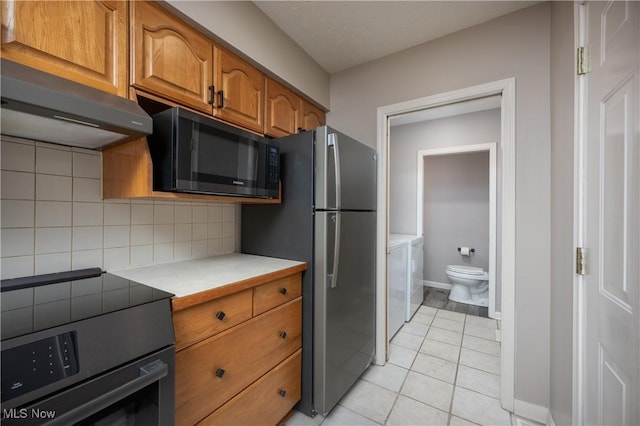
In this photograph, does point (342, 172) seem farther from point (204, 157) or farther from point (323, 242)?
point (204, 157)

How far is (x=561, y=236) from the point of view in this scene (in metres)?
1.29

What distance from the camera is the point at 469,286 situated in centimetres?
348

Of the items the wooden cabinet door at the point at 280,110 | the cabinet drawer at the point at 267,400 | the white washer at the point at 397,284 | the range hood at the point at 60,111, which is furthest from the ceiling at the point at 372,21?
the cabinet drawer at the point at 267,400

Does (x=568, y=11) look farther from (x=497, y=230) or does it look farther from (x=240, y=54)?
(x=497, y=230)

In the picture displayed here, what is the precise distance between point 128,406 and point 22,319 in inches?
15.5

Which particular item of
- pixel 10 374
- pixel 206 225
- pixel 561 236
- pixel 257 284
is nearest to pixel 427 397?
pixel 561 236

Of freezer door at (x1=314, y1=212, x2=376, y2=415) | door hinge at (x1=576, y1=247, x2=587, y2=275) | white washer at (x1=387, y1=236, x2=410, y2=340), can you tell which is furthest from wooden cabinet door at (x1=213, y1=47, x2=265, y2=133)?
door hinge at (x1=576, y1=247, x2=587, y2=275)

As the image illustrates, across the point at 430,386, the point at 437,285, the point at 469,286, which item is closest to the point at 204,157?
the point at 430,386

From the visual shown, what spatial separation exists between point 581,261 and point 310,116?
192cm

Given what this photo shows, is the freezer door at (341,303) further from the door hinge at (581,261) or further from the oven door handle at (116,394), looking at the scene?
the door hinge at (581,261)

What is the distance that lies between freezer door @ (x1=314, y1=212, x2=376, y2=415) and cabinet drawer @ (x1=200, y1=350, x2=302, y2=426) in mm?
144

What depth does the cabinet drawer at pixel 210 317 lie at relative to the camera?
3.10 feet

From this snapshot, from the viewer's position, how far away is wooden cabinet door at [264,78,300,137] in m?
1.77

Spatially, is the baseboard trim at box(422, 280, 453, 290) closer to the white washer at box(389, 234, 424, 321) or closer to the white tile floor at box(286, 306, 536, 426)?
the white washer at box(389, 234, 424, 321)
